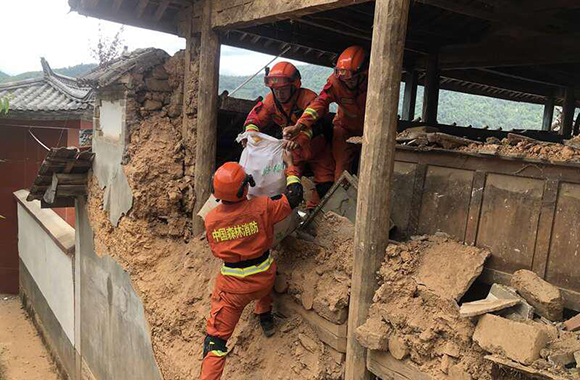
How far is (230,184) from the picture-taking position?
13.2 ft

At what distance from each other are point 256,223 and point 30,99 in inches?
426

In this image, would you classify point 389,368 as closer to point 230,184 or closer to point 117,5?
point 230,184

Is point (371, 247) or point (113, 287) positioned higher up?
point (371, 247)

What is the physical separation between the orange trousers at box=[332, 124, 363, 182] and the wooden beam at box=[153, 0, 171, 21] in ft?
9.02

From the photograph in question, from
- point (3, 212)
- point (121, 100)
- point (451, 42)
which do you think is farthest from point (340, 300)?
point (3, 212)

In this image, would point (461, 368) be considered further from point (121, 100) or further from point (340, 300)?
point (121, 100)

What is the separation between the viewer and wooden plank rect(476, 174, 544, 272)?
3.14m

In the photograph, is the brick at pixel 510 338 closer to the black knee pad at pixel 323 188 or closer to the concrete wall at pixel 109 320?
the black knee pad at pixel 323 188

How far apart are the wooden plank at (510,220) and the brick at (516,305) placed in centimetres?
25

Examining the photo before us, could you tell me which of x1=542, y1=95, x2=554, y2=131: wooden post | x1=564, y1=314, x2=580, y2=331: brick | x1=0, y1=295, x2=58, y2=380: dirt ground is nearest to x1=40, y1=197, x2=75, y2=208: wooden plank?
x1=0, y1=295, x2=58, y2=380: dirt ground

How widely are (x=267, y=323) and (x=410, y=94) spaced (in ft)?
22.9

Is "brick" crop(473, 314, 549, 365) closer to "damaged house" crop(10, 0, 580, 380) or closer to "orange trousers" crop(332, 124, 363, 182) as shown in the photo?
"damaged house" crop(10, 0, 580, 380)

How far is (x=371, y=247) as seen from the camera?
11.6 feet

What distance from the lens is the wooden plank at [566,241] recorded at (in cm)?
292
